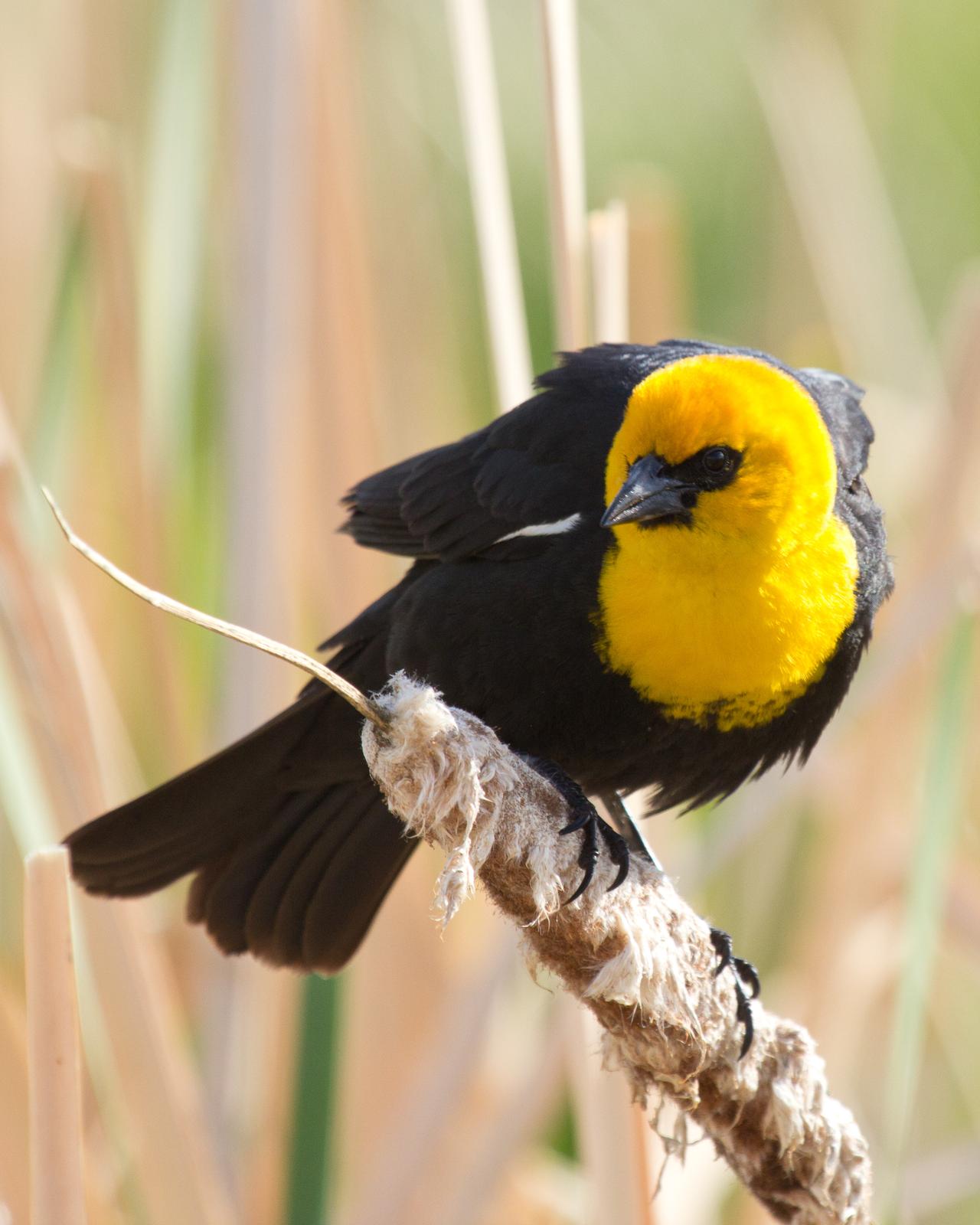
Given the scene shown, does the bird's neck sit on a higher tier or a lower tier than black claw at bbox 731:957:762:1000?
higher

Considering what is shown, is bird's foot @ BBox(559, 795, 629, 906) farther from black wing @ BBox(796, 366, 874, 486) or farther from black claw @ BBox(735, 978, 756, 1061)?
black wing @ BBox(796, 366, 874, 486)

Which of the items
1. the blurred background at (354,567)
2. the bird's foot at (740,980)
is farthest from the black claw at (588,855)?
the blurred background at (354,567)

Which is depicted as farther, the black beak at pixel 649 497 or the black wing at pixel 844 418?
the black wing at pixel 844 418

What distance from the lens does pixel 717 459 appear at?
46.9 inches

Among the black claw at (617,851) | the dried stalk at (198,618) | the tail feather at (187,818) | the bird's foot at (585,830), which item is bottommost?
the black claw at (617,851)

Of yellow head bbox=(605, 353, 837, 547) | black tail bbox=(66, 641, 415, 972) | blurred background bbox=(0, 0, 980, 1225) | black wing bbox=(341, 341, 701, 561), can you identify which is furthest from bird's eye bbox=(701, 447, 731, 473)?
black tail bbox=(66, 641, 415, 972)

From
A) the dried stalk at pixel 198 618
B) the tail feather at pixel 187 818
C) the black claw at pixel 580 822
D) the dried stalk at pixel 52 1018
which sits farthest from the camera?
the tail feather at pixel 187 818

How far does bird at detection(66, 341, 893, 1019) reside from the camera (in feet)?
3.91

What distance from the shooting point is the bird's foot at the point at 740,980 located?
41.5 inches

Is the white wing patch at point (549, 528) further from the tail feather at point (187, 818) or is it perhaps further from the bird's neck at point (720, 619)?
the tail feather at point (187, 818)

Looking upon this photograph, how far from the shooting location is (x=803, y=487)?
1.21 m

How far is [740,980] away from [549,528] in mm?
455

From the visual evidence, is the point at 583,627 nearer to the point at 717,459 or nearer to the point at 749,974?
the point at 717,459

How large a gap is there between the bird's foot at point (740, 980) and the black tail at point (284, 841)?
1.24ft
